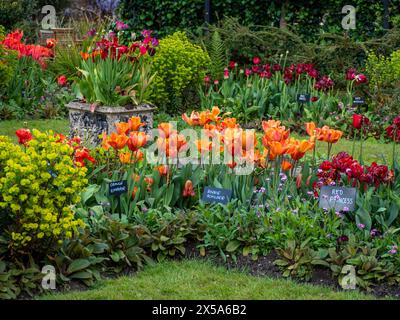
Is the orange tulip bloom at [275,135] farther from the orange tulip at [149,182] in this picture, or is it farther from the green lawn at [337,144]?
the green lawn at [337,144]

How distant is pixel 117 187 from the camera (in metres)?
5.30

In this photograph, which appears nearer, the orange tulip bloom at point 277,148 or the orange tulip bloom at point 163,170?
the orange tulip bloom at point 277,148

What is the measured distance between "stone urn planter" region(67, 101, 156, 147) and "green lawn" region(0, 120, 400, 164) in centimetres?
101

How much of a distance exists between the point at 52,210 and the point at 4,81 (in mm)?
6598

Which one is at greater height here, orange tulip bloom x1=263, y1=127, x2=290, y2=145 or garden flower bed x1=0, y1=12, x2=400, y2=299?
orange tulip bloom x1=263, y1=127, x2=290, y2=145

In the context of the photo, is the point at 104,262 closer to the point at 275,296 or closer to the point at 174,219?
the point at 174,219

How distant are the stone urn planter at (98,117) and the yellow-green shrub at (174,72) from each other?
164cm

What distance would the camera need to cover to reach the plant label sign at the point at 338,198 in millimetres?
5098

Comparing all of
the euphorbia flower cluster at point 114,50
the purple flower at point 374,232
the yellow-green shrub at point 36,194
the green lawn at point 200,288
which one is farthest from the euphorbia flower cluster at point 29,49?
the purple flower at point 374,232

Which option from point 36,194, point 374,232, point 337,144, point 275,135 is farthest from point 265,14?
point 36,194

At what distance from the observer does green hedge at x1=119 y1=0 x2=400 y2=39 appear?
1243cm

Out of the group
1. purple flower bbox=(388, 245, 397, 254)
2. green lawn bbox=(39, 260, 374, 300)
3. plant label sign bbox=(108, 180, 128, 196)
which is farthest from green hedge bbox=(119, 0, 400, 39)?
green lawn bbox=(39, 260, 374, 300)

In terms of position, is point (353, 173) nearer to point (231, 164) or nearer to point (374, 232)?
point (374, 232)

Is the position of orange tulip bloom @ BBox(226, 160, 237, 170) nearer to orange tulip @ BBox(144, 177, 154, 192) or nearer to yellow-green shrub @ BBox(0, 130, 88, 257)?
orange tulip @ BBox(144, 177, 154, 192)
